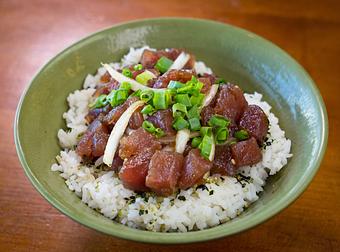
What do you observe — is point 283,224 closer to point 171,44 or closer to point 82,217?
point 82,217

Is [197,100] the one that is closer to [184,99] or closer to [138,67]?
[184,99]

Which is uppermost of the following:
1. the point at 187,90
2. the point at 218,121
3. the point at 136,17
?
the point at 136,17

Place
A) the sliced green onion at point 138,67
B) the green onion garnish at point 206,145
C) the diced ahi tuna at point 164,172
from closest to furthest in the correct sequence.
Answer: the diced ahi tuna at point 164,172 < the green onion garnish at point 206,145 < the sliced green onion at point 138,67

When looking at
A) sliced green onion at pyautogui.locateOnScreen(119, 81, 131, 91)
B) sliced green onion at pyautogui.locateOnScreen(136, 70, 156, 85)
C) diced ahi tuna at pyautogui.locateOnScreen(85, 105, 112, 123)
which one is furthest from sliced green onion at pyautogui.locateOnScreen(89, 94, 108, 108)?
sliced green onion at pyautogui.locateOnScreen(136, 70, 156, 85)

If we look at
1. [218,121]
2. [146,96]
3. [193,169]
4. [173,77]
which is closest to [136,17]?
[173,77]

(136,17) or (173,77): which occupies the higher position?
(136,17)

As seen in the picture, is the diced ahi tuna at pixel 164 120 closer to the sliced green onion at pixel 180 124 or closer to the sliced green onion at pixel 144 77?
the sliced green onion at pixel 180 124

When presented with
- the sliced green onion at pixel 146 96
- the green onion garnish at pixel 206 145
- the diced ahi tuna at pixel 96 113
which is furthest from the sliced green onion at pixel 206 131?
the diced ahi tuna at pixel 96 113
